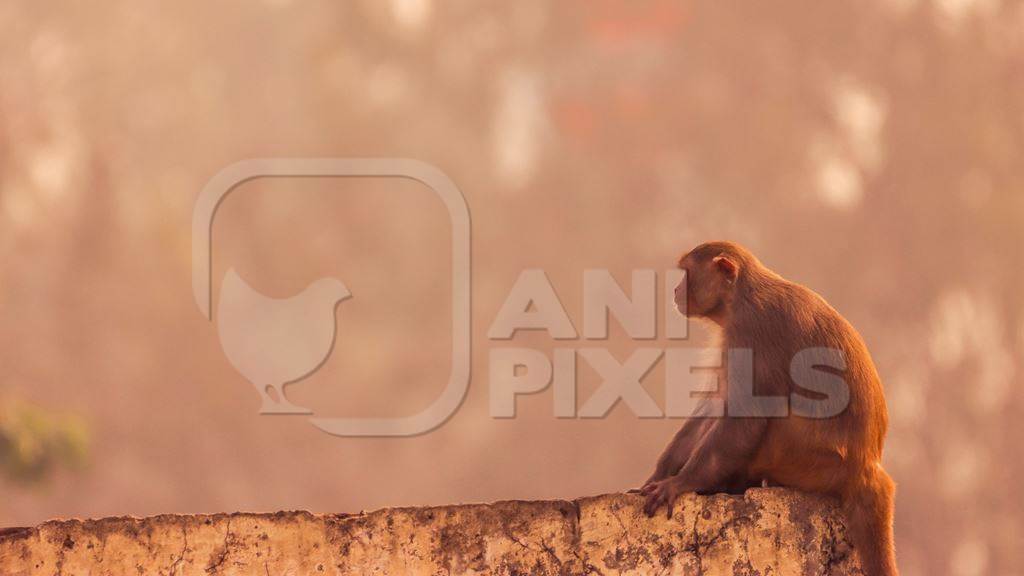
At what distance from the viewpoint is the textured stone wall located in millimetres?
2803

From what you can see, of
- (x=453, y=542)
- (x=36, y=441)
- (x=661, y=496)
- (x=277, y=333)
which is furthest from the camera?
(x=36, y=441)

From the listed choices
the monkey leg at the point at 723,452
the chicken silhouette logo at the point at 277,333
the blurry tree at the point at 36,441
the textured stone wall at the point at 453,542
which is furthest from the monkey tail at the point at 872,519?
the blurry tree at the point at 36,441

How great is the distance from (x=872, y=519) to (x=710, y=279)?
0.92 metres

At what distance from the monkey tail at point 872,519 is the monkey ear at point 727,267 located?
2.39ft

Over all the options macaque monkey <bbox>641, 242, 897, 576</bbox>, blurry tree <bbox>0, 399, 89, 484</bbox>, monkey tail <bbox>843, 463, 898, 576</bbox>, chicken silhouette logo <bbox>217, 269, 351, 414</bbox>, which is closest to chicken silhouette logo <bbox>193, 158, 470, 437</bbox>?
chicken silhouette logo <bbox>217, 269, 351, 414</bbox>

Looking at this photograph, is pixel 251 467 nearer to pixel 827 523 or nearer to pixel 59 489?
pixel 59 489

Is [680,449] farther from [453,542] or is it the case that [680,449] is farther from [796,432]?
[453,542]

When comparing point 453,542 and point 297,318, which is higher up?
point 297,318

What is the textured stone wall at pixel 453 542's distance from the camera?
9.20 ft

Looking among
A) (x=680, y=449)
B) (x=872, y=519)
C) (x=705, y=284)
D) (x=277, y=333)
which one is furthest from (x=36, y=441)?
(x=872, y=519)

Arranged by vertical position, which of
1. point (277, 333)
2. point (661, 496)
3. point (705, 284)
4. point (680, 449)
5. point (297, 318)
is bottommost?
point (661, 496)

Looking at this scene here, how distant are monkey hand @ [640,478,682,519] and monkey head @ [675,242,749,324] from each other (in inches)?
31.6

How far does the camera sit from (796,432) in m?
3.34

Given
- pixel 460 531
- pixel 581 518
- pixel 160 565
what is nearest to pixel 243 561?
pixel 160 565
